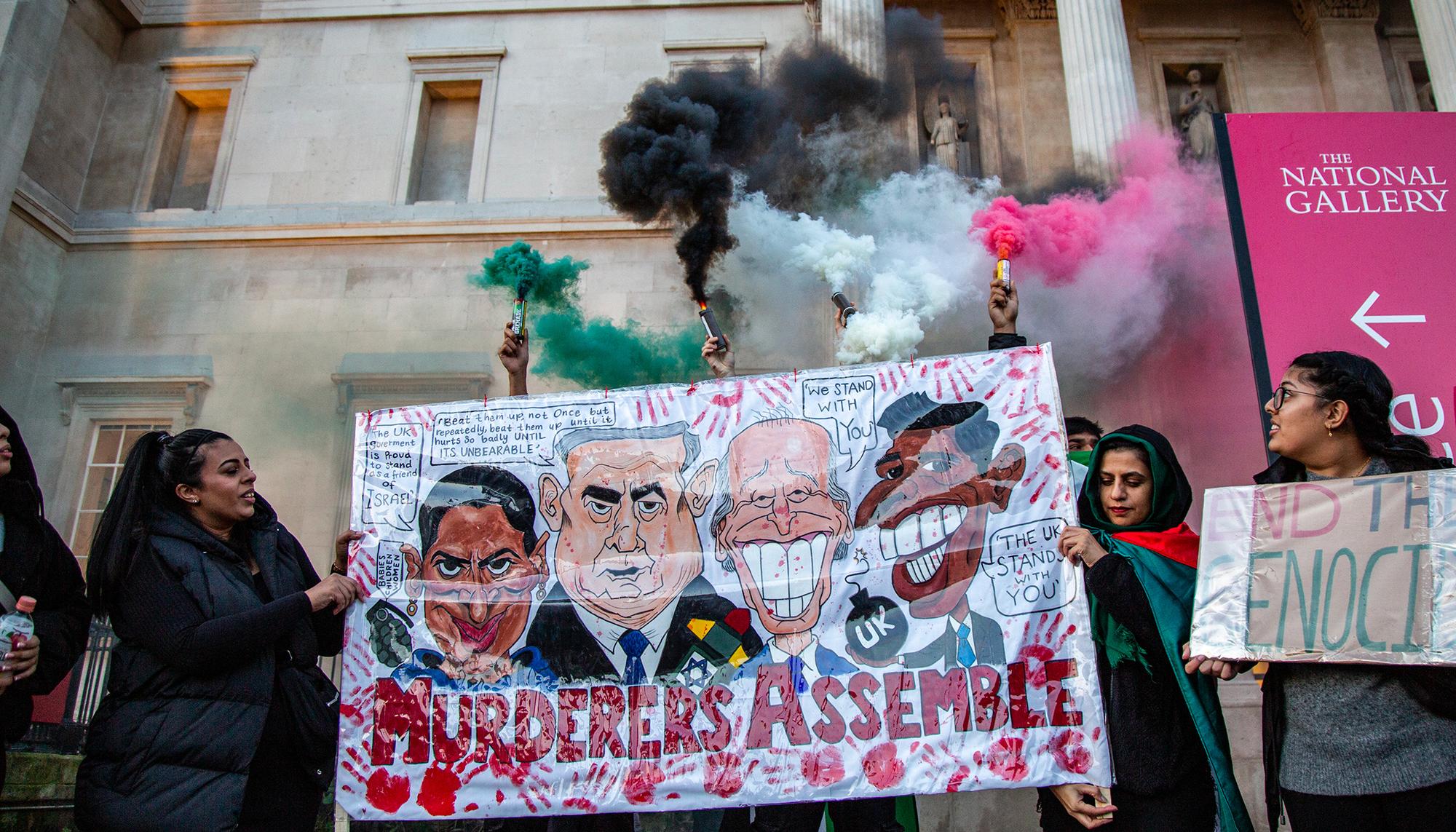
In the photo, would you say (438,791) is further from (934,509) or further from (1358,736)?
(1358,736)

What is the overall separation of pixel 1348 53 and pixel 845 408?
34.6ft

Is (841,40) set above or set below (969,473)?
above

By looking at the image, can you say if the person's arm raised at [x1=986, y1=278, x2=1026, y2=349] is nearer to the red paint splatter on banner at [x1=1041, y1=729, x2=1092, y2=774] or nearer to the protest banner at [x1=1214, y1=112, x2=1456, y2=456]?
the protest banner at [x1=1214, y1=112, x2=1456, y2=456]

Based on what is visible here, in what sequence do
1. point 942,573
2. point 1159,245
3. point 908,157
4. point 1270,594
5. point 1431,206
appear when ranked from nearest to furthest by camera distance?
point 1270,594 → point 942,573 → point 1431,206 → point 1159,245 → point 908,157

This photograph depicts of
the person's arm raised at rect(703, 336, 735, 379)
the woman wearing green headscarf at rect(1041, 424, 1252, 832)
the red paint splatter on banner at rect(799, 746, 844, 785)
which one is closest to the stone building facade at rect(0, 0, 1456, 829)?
the person's arm raised at rect(703, 336, 735, 379)

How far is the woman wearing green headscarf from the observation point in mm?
2932

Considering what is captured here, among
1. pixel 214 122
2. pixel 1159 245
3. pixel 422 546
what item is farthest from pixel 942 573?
pixel 214 122

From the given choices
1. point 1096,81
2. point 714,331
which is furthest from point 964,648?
point 1096,81

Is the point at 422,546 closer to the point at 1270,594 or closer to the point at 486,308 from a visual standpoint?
the point at 1270,594

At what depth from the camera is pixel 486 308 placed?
33.3 ft

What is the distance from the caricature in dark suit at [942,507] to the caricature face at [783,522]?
185 millimetres

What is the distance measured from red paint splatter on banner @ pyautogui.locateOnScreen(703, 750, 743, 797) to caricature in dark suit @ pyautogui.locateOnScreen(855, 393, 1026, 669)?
759 mm

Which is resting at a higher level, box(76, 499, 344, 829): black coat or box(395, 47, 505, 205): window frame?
box(395, 47, 505, 205): window frame

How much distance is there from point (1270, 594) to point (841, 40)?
8.15 meters
